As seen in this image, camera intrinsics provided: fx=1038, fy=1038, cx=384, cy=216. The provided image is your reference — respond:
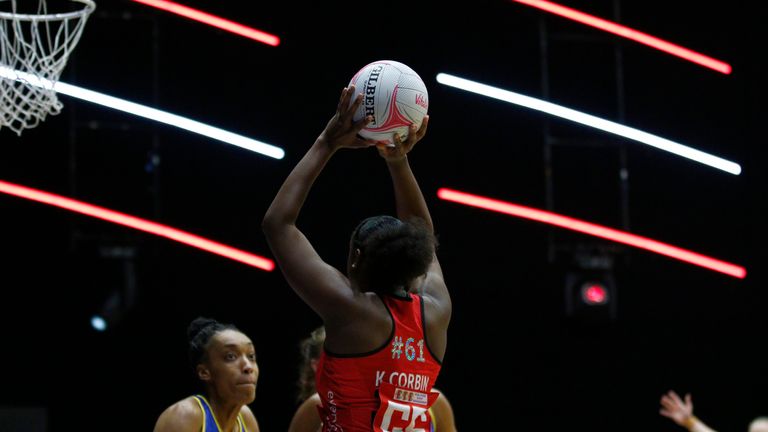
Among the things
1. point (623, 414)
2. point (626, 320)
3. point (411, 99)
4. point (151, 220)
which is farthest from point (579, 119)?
point (411, 99)

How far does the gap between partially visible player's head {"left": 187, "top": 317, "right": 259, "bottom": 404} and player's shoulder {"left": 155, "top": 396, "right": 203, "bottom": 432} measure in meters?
0.11

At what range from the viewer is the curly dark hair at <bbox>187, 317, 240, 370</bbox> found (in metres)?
3.67

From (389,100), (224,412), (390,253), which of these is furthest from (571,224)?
(390,253)

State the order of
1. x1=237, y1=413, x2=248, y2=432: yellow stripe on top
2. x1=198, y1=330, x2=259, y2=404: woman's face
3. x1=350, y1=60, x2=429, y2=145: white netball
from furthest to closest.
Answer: x1=237, y1=413, x2=248, y2=432: yellow stripe on top, x1=198, y1=330, x2=259, y2=404: woman's face, x1=350, y1=60, x2=429, y2=145: white netball

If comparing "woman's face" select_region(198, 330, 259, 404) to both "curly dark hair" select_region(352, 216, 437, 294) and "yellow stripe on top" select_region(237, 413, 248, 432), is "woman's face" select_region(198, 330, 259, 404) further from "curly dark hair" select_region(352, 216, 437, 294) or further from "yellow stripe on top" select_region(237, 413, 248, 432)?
"curly dark hair" select_region(352, 216, 437, 294)

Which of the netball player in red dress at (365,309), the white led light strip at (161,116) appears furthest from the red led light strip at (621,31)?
the netball player in red dress at (365,309)

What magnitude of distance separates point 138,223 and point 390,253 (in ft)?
12.8

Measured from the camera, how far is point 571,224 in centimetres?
627

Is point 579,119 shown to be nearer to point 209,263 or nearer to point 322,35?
point 322,35

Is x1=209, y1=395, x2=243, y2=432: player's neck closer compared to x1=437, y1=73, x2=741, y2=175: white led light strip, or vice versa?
x1=209, y1=395, x2=243, y2=432: player's neck

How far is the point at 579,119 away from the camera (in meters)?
5.98

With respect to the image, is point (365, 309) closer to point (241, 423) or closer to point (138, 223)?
point (241, 423)

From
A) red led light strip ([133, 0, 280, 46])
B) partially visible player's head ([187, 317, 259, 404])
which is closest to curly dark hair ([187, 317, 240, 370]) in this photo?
partially visible player's head ([187, 317, 259, 404])

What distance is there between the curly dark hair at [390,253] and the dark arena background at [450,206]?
3.89 m
